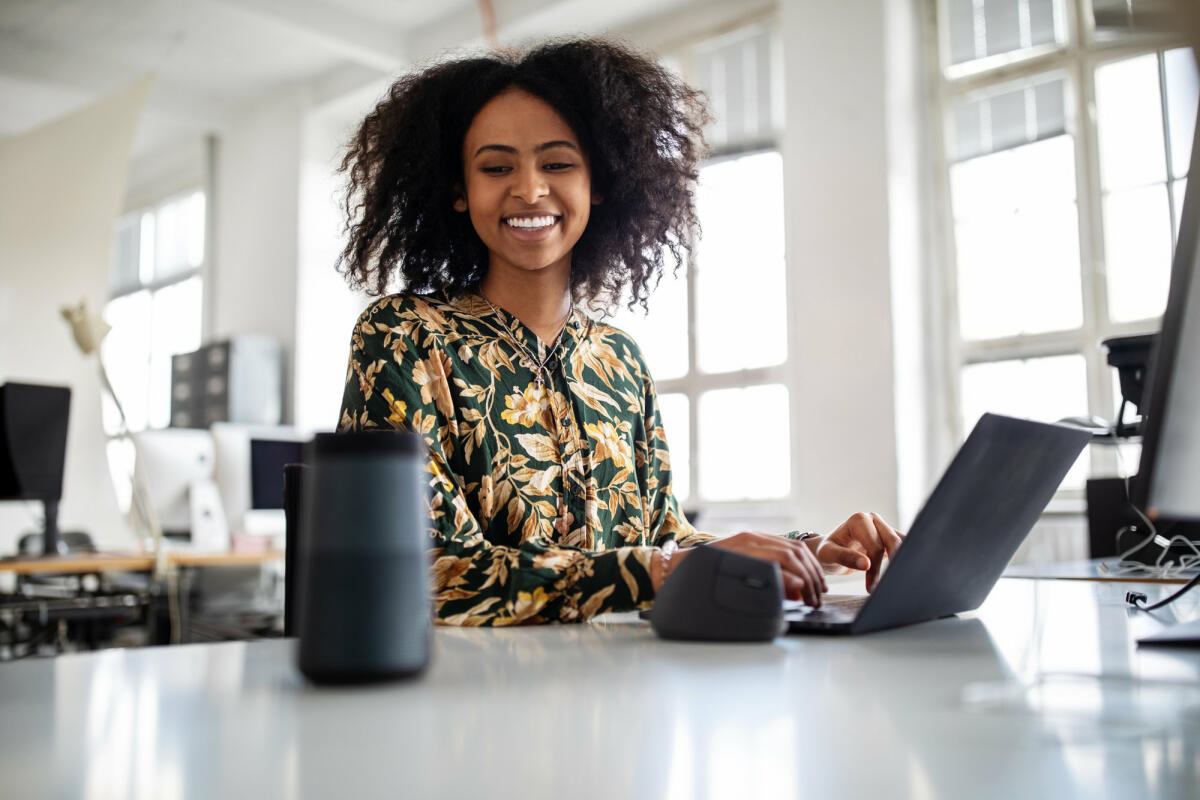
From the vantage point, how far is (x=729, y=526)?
18.1 feet

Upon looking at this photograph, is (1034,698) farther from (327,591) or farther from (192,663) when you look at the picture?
(192,663)

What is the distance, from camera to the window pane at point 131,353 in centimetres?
891

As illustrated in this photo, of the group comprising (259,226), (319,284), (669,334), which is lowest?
(669,334)

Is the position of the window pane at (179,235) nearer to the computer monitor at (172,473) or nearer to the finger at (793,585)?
the computer monitor at (172,473)

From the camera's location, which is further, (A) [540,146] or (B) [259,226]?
(B) [259,226]

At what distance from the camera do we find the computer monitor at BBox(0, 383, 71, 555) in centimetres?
336

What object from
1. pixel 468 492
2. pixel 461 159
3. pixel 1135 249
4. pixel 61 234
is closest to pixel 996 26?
pixel 1135 249

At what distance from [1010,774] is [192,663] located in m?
0.47

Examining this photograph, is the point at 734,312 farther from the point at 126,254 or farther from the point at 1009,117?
the point at 126,254

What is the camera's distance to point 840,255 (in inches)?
186

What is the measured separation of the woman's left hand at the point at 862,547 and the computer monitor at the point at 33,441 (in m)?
3.09

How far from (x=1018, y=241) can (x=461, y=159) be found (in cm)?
373

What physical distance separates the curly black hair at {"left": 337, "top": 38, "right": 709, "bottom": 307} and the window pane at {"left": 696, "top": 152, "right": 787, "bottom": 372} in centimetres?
388

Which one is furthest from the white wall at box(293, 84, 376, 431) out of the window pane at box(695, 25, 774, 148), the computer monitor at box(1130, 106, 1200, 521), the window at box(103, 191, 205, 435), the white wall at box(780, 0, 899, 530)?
the computer monitor at box(1130, 106, 1200, 521)
